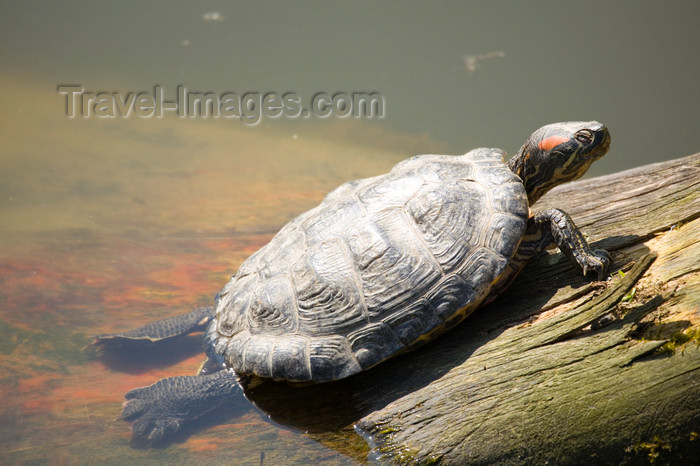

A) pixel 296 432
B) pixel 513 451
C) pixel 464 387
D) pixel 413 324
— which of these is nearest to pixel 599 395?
pixel 513 451

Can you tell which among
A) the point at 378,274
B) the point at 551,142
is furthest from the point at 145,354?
the point at 551,142

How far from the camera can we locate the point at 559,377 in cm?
284

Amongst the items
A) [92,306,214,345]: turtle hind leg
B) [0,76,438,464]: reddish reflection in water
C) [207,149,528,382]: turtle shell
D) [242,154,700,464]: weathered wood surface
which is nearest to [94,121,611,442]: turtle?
[207,149,528,382]: turtle shell

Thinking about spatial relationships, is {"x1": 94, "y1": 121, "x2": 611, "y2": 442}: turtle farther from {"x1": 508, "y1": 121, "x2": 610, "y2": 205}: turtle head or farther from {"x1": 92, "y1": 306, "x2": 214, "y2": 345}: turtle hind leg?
{"x1": 92, "y1": 306, "x2": 214, "y2": 345}: turtle hind leg

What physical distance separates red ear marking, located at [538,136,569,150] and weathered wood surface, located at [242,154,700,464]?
78cm

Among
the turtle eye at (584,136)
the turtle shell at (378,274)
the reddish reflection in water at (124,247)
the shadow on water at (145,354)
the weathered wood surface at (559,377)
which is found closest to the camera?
the weathered wood surface at (559,377)

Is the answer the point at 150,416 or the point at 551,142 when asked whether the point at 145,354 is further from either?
the point at 551,142

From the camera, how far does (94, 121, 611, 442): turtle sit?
3.27 metres

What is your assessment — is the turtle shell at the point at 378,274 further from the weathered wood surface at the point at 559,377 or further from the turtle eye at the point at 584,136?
the turtle eye at the point at 584,136

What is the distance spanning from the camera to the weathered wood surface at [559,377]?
8.63 feet

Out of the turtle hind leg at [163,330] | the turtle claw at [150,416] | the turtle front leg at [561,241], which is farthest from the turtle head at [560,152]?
the turtle claw at [150,416]

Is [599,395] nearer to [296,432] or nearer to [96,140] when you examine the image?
[296,432]

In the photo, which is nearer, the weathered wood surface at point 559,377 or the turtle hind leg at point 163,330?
the weathered wood surface at point 559,377

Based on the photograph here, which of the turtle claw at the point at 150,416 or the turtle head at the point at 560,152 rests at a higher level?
the turtle head at the point at 560,152
